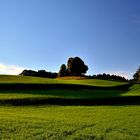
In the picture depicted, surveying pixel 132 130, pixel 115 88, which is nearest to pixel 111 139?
pixel 132 130

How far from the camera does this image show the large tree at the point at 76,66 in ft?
396

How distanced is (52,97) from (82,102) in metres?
3.52

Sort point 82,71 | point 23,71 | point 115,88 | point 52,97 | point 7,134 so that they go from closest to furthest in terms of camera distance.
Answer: point 7,134 → point 52,97 → point 115,88 → point 82,71 → point 23,71

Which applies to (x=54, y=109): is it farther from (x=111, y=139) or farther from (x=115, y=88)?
(x=115, y=88)

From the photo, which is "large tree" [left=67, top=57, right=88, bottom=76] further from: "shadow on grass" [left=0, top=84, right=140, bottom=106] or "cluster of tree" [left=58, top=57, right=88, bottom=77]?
"shadow on grass" [left=0, top=84, right=140, bottom=106]

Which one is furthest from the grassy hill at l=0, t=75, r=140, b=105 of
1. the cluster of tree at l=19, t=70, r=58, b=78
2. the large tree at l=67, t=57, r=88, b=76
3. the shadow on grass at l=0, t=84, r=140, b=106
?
the cluster of tree at l=19, t=70, r=58, b=78

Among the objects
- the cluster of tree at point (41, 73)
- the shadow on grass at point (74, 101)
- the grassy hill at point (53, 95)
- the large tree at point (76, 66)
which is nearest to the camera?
the shadow on grass at point (74, 101)

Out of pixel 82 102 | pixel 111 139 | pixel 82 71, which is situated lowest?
pixel 111 139

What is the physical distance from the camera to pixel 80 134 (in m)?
23.8

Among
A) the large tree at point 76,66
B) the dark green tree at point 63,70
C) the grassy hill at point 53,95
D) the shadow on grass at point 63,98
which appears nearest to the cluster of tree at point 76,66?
the large tree at point 76,66

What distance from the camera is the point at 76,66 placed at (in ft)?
395

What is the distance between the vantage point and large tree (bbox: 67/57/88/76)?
396 feet

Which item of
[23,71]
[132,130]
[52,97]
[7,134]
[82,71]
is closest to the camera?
[7,134]

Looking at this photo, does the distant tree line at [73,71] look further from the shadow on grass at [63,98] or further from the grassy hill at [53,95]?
the shadow on grass at [63,98]
